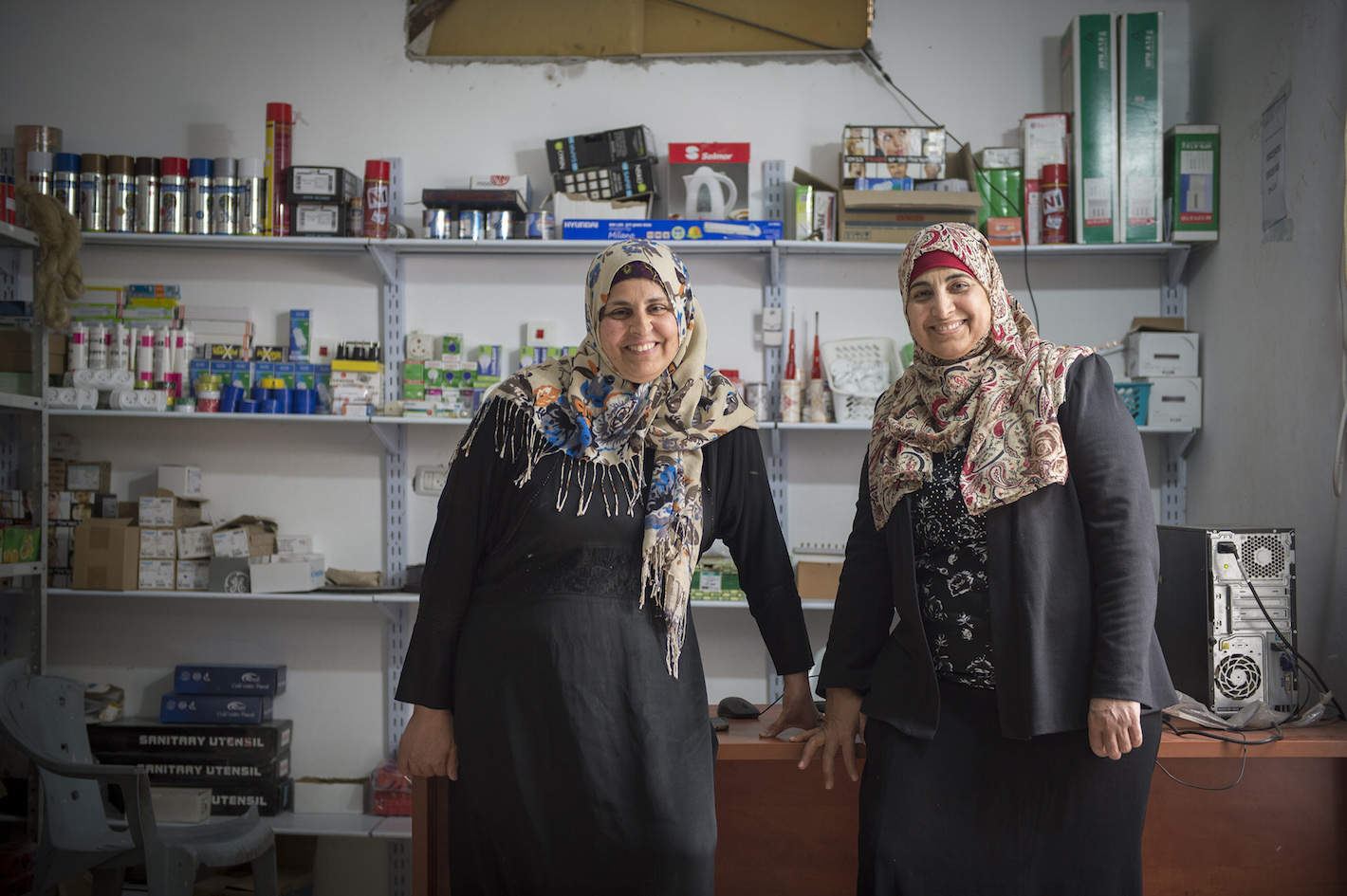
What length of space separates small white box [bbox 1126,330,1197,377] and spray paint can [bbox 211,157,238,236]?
2.88 meters

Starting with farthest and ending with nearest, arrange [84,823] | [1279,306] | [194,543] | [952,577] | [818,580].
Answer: [194,543]
[818,580]
[1279,306]
[84,823]
[952,577]

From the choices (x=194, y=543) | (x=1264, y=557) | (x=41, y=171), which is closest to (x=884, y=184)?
(x=1264, y=557)

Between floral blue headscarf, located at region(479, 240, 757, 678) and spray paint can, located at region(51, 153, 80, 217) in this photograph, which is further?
spray paint can, located at region(51, 153, 80, 217)

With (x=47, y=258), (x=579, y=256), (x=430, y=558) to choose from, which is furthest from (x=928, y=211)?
(x=47, y=258)

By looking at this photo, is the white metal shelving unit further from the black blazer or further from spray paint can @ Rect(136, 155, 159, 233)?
the black blazer

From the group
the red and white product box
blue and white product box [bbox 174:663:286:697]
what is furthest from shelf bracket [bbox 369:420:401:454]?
the red and white product box

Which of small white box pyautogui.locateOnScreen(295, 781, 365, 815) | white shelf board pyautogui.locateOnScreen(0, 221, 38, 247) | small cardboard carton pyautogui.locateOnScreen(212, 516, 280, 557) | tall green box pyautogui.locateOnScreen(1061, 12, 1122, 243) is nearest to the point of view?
white shelf board pyautogui.locateOnScreen(0, 221, 38, 247)

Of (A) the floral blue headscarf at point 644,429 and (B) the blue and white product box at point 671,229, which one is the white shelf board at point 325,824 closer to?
(A) the floral blue headscarf at point 644,429

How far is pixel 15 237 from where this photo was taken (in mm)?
2514

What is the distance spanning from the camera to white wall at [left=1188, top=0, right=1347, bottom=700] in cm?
193

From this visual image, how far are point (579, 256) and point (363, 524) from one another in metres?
1.17

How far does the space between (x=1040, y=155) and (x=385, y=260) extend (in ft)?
6.95

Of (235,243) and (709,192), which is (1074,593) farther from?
(235,243)

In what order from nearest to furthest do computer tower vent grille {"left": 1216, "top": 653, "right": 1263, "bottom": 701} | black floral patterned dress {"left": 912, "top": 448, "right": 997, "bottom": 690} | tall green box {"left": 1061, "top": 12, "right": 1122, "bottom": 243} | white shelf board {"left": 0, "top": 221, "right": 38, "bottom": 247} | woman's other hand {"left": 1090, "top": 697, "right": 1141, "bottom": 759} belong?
1. woman's other hand {"left": 1090, "top": 697, "right": 1141, "bottom": 759}
2. black floral patterned dress {"left": 912, "top": 448, "right": 997, "bottom": 690}
3. computer tower vent grille {"left": 1216, "top": 653, "right": 1263, "bottom": 701}
4. white shelf board {"left": 0, "top": 221, "right": 38, "bottom": 247}
5. tall green box {"left": 1061, "top": 12, "right": 1122, "bottom": 243}
